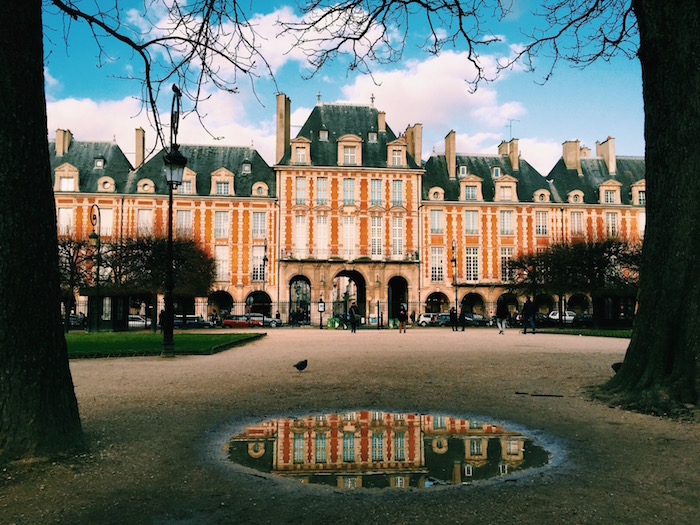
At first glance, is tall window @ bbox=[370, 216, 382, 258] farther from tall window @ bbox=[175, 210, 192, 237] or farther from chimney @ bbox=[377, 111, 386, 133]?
tall window @ bbox=[175, 210, 192, 237]

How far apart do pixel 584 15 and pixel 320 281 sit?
114 feet

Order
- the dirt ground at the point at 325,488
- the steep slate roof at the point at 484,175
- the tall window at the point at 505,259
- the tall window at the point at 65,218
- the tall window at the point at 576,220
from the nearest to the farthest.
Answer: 1. the dirt ground at the point at 325,488
2. the tall window at the point at 65,218
3. the tall window at the point at 505,259
4. the steep slate roof at the point at 484,175
5. the tall window at the point at 576,220

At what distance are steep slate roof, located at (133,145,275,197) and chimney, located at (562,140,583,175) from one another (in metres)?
24.4

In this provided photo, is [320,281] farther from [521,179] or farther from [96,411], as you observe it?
[96,411]

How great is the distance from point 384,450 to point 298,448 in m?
0.72

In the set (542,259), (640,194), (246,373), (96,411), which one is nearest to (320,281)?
(542,259)

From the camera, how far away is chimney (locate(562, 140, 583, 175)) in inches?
1879

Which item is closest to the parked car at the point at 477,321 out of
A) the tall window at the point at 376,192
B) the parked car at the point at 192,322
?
the tall window at the point at 376,192

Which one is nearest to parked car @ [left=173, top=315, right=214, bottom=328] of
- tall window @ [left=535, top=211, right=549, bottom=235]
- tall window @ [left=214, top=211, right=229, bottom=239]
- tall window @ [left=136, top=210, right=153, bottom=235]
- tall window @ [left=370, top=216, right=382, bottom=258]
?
tall window @ [left=214, top=211, right=229, bottom=239]

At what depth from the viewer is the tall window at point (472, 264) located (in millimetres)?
44812

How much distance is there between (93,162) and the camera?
4341 cm

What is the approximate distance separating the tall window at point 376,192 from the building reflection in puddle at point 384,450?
124 feet

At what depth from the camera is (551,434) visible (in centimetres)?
531

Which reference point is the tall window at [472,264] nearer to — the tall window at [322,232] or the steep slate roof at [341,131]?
the steep slate roof at [341,131]
